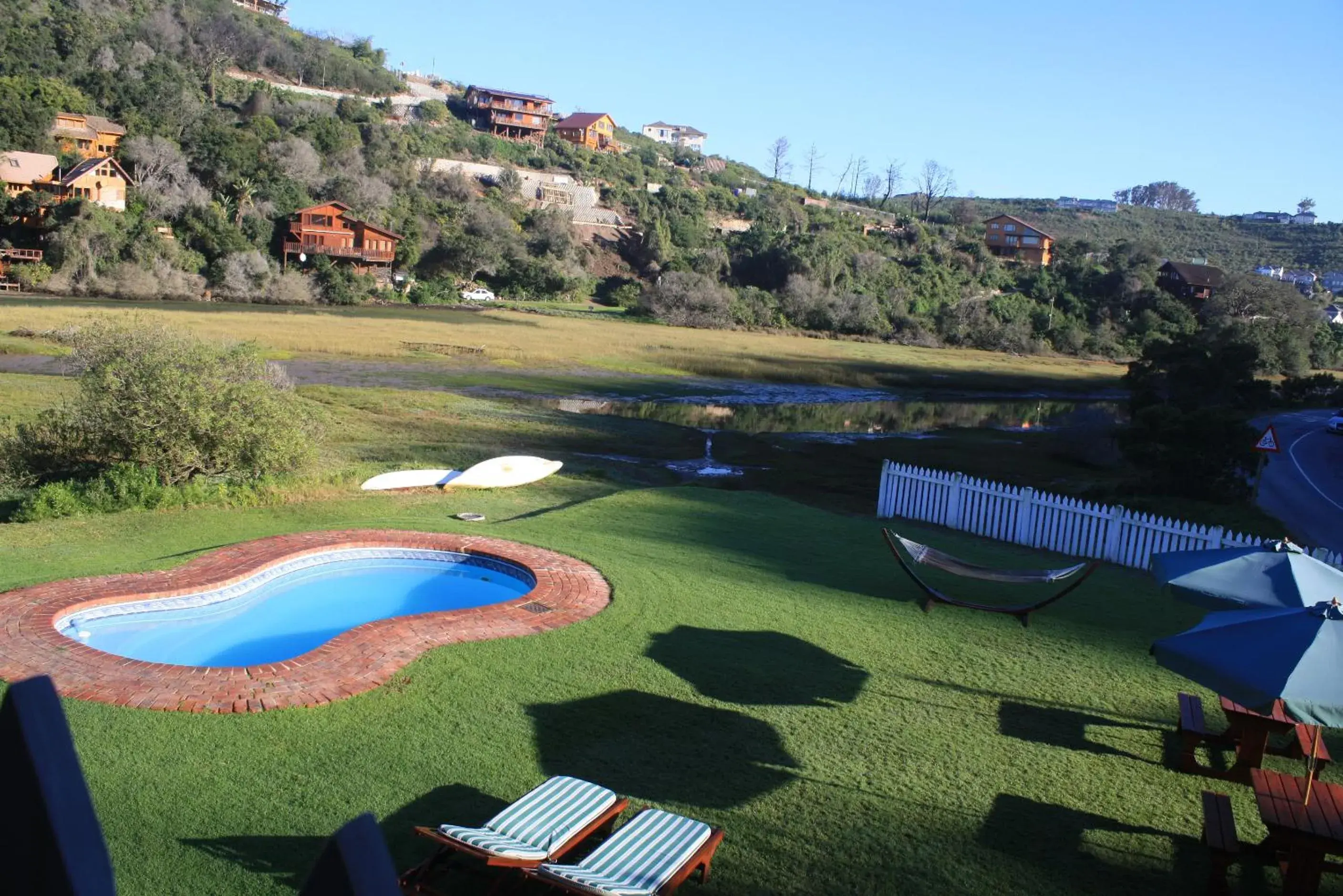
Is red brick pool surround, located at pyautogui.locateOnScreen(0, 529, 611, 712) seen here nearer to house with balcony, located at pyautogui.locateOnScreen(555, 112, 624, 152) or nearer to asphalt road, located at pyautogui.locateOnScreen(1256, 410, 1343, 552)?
asphalt road, located at pyautogui.locateOnScreen(1256, 410, 1343, 552)

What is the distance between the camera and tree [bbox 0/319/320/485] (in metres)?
14.7

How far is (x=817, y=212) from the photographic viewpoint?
367 ft

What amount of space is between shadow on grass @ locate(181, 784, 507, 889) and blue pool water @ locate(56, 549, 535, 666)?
3.92 metres

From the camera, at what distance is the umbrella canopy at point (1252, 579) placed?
7.33 meters

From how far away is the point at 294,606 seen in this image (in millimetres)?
11258

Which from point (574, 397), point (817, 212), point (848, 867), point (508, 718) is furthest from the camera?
point (817, 212)

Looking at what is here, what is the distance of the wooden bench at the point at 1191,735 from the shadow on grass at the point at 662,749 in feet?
9.52

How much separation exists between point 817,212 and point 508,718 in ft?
359

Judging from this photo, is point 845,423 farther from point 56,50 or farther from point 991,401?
point 56,50

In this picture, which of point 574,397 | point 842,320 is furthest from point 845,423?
point 842,320

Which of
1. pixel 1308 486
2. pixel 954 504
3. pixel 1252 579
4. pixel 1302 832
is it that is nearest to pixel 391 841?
pixel 1302 832

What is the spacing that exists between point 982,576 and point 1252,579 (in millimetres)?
3416

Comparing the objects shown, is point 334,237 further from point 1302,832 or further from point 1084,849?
point 1302,832

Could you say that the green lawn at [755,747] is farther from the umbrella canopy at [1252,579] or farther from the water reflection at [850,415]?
the water reflection at [850,415]
